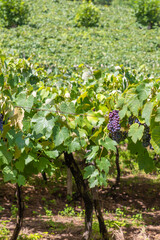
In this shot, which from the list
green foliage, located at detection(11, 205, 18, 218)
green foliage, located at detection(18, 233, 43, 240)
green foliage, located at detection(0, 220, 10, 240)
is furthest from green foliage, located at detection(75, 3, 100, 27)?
green foliage, located at detection(18, 233, 43, 240)

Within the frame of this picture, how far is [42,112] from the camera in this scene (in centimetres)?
182

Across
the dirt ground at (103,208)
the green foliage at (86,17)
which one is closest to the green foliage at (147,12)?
the green foliage at (86,17)

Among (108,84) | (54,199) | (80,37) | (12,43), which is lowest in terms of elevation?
(54,199)

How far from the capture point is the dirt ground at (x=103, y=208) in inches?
158

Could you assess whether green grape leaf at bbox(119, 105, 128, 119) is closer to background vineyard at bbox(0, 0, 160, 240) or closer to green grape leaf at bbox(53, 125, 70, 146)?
background vineyard at bbox(0, 0, 160, 240)

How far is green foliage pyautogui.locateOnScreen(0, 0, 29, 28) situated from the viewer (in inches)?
666

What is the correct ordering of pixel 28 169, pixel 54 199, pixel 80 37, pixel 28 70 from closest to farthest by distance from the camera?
pixel 28 169 → pixel 28 70 → pixel 54 199 → pixel 80 37

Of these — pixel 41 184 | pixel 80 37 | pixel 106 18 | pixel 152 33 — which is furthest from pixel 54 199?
pixel 106 18

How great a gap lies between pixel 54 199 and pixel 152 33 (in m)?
15.9

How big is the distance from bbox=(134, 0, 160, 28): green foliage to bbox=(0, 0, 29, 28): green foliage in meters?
8.39

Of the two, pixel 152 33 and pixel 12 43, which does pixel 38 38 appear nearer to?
pixel 12 43

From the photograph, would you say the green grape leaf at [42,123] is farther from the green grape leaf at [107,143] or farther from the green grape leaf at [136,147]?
the green grape leaf at [136,147]

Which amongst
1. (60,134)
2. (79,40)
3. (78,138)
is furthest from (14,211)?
(79,40)

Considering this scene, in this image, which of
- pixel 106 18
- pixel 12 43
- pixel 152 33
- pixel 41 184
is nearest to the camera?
pixel 41 184
